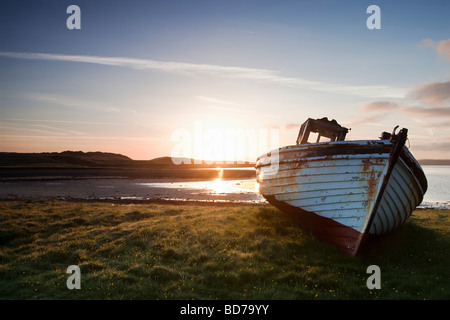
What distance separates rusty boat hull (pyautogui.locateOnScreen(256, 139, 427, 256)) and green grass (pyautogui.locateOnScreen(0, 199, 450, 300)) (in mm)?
764

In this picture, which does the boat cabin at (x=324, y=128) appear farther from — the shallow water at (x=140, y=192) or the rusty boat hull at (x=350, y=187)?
the shallow water at (x=140, y=192)

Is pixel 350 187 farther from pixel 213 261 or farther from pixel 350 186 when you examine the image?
pixel 213 261

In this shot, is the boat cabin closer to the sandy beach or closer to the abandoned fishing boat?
the abandoned fishing boat

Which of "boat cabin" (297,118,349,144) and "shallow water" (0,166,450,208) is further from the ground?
"boat cabin" (297,118,349,144)

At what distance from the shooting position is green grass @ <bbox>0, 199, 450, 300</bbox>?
7617 mm

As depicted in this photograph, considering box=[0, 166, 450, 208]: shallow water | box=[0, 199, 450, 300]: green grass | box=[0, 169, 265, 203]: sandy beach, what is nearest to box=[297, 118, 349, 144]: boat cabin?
box=[0, 199, 450, 300]: green grass

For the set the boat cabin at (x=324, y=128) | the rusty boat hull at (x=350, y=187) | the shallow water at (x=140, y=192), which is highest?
the boat cabin at (x=324, y=128)

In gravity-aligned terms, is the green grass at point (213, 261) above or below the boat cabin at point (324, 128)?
below

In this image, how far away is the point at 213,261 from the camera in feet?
30.7

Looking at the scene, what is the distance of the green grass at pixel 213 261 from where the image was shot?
7617mm

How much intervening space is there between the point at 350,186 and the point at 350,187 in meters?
0.03

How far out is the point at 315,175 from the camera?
1029 centimetres

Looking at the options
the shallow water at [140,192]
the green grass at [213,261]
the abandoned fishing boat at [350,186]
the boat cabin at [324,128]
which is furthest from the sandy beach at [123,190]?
the abandoned fishing boat at [350,186]
